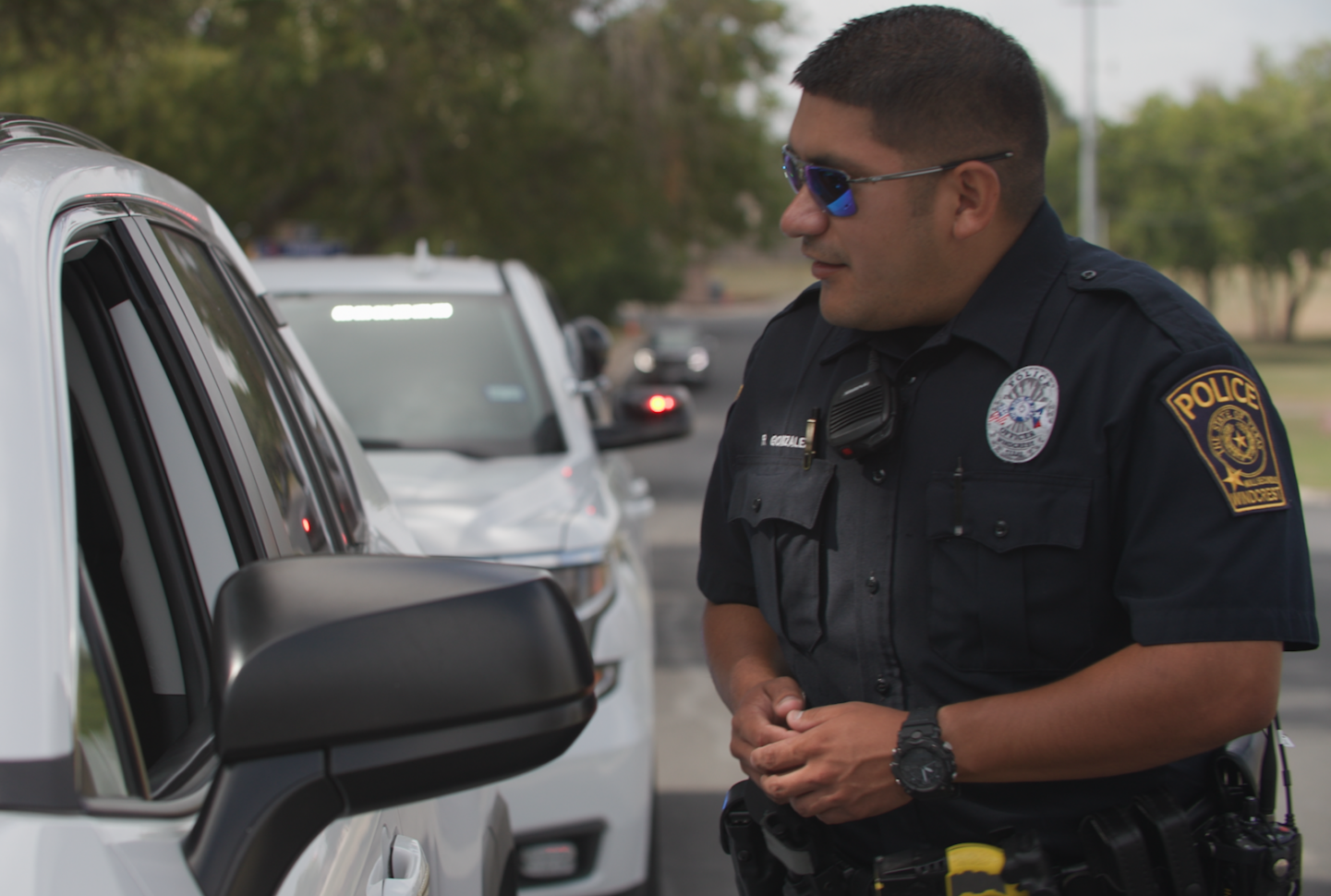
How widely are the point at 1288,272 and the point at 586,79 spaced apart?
42.7 m

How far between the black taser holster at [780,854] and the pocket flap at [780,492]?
0.40 m

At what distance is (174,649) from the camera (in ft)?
5.24

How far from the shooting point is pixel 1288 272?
168 ft

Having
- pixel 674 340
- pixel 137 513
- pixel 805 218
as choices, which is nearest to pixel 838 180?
pixel 805 218

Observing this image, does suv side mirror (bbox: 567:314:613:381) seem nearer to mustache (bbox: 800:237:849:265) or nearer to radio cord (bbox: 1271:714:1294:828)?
mustache (bbox: 800:237:849:265)

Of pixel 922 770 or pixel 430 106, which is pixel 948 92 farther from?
pixel 430 106

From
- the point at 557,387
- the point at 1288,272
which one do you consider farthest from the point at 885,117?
the point at 1288,272

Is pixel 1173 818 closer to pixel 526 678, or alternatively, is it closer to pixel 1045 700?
pixel 1045 700

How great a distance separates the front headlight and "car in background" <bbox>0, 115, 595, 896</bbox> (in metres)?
2.15

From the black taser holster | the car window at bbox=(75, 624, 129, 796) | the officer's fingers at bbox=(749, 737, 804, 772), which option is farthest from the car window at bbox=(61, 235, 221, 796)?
the black taser holster

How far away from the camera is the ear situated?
184 centimetres

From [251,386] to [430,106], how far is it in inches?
538

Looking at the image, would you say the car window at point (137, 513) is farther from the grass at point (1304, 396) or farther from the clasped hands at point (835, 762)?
the grass at point (1304, 396)

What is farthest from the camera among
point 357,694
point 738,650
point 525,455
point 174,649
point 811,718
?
point 525,455
